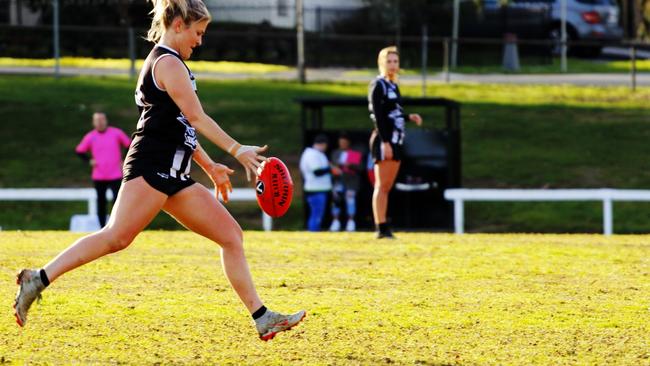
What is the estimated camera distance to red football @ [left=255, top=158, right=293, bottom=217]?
8031 millimetres

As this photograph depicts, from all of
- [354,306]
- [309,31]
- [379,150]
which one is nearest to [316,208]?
[379,150]

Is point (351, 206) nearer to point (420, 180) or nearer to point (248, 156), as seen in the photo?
point (420, 180)

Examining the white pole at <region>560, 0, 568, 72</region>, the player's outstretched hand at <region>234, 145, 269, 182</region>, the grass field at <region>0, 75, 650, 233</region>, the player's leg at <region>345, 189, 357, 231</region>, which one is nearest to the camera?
the player's outstretched hand at <region>234, 145, 269, 182</region>

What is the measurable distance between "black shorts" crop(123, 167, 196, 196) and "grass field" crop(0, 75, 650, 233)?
15.0 meters

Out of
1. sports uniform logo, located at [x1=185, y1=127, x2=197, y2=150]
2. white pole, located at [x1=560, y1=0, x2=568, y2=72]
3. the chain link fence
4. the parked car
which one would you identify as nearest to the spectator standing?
the chain link fence

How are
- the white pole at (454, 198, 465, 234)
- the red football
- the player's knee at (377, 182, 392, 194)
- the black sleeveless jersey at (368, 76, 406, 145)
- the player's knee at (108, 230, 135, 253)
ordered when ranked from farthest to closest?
the white pole at (454, 198, 465, 234) < the player's knee at (377, 182, 392, 194) < the black sleeveless jersey at (368, 76, 406, 145) < the red football < the player's knee at (108, 230, 135, 253)

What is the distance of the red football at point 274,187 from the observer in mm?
8031

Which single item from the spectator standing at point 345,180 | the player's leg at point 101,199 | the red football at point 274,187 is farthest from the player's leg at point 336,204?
the red football at point 274,187

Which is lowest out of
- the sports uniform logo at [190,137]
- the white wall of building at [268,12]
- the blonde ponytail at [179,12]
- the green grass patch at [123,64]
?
the green grass patch at [123,64]

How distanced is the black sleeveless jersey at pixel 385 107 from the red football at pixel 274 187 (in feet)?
21.0

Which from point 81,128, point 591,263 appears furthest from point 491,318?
point 81,128

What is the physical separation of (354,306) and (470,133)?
1986 centimetres

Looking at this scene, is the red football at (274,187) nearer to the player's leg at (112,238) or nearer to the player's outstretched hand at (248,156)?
the player's outstretched hand at (248,156)

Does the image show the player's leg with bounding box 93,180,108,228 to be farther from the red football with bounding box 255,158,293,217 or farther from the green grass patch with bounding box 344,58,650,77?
the green grass patch with bounding box 344,58,650,77
